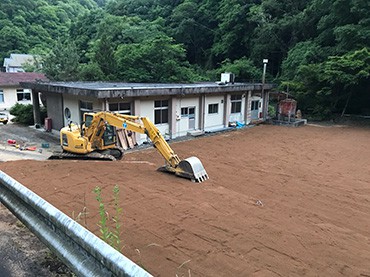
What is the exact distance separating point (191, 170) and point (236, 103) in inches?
534

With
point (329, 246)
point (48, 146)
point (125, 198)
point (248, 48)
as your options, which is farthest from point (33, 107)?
point (248, 48)

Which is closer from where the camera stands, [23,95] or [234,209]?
[234,209]

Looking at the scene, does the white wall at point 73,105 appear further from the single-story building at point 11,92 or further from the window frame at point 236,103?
the single-story building at point 11,92

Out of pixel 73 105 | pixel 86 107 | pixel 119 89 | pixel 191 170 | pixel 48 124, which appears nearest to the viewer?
pixel 191 170

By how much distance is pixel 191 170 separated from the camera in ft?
31.0

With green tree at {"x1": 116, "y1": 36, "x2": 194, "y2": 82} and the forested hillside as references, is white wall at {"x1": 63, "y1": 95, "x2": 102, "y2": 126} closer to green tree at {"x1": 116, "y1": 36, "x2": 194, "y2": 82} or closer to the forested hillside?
the forested hillside

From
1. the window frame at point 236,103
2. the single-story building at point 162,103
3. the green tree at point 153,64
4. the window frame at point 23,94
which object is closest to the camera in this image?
the single-story building at point 162,103

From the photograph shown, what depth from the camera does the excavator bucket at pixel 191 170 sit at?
9.44 metres

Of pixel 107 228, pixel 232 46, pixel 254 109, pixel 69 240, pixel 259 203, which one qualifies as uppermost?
pixel 232 46

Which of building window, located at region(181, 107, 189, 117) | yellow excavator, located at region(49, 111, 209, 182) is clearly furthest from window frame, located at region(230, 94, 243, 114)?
yellow excavator, located at region(49, 111, 209, 182)

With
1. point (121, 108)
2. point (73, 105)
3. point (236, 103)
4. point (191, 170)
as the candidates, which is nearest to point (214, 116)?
point (236, 103)

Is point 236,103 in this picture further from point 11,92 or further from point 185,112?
point 11,92

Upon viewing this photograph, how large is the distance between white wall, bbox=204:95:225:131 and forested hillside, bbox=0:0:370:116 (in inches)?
326

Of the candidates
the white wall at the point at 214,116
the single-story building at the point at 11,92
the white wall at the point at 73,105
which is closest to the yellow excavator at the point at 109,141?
the white wall at the point at 73,105
